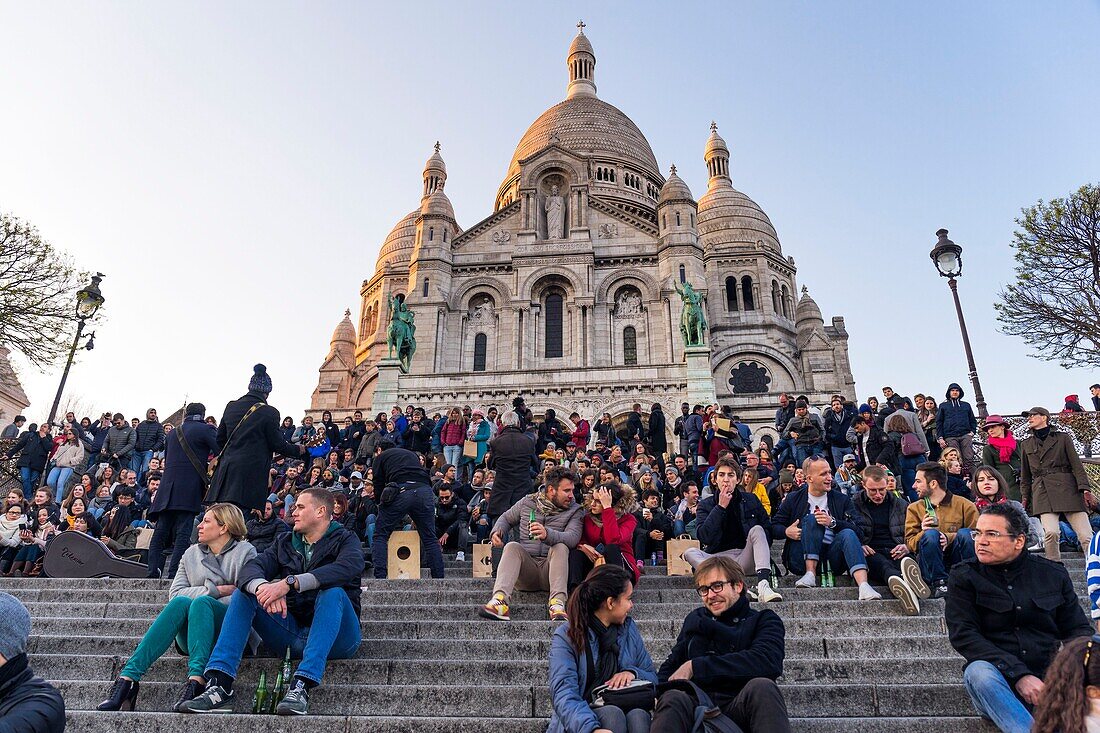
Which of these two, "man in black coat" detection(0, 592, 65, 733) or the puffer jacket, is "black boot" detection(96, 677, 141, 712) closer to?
"man in black coat" detection(0, 592, 65, 733)

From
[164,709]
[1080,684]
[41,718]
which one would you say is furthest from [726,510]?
[41,718]

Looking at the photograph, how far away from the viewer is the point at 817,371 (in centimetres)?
3459

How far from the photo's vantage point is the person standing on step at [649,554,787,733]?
3.78 metres

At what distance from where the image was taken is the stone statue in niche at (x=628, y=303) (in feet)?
96.1

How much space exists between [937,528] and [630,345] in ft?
72.4

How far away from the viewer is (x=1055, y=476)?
8148mm

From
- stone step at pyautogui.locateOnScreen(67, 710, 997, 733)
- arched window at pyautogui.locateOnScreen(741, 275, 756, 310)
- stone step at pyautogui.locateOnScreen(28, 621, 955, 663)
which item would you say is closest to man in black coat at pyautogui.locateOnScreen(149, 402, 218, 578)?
stone step at pyautogui.locateOnScreen(28, 621, 955, 663)

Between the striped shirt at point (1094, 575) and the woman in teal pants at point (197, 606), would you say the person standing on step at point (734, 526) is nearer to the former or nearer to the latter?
the striped shirt at point (1094, 575)

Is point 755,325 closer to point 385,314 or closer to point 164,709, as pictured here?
point 385,314

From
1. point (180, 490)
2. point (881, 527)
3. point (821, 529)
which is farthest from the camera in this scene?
point (180, 490)

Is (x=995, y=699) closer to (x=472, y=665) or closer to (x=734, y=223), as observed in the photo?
(x=472, y=665)

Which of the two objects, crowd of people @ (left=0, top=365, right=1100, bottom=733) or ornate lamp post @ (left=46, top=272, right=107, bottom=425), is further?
ornate lamp post @ (left=46, top=272, right=107, bottom=425)

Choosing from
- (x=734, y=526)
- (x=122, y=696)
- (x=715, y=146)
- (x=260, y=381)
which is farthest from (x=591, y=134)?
(x=122, y=696)

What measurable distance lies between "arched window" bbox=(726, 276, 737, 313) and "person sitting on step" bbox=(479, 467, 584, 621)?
32574 millimetres
